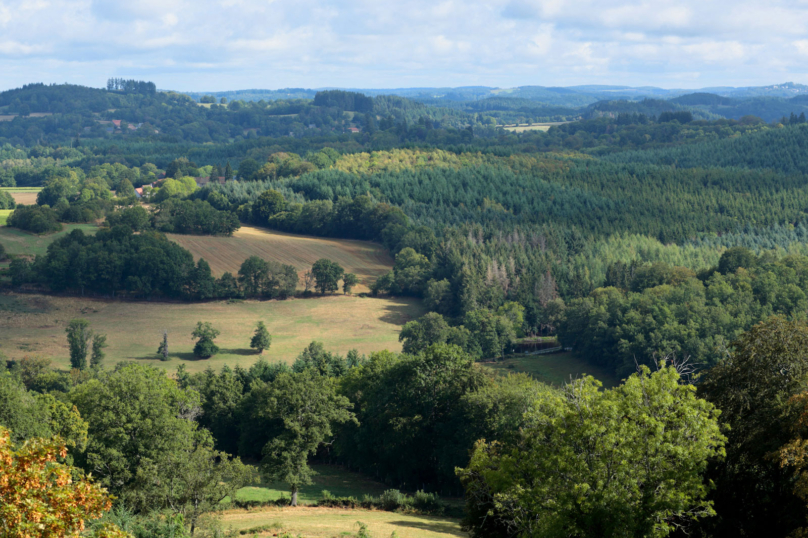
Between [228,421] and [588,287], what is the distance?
76428 millimetres

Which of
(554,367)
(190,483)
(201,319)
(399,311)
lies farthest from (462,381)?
(399,311)

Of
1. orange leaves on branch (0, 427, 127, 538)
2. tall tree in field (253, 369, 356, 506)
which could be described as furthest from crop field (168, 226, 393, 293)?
orange leaves on branch (0, 427, 127, 538)

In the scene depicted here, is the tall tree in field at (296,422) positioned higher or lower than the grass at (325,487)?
higher

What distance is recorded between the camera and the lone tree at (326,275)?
131 m

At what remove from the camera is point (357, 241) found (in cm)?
16875

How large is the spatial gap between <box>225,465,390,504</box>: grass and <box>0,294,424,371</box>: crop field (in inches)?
1469

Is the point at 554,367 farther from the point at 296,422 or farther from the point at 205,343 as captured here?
the point at 296,422

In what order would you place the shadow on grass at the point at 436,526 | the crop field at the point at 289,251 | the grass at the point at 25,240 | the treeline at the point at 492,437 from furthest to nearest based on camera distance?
the crop field at the point at 289,251 < the grass at the point at 25,240 < the shadow on grass at the point at 436,526 < the treeline at the point at 492,437

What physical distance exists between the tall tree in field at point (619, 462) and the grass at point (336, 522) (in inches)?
395

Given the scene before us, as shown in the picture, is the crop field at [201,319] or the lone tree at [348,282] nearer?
the crop field at [201,319]

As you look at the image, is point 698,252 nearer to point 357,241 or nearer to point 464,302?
point 464,302

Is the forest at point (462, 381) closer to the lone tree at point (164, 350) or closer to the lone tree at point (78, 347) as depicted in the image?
the lone tree at point (78, 347)

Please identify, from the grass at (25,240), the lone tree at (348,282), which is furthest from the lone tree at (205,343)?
the grass at (25,240)

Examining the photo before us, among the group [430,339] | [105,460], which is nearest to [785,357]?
[105,460]
